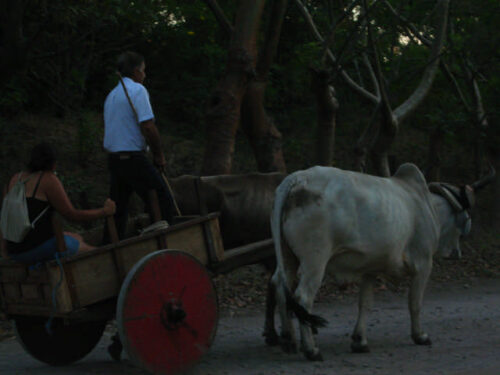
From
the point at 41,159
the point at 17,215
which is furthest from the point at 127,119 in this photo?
the point at 17,215

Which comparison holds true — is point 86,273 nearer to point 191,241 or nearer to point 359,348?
point 191,241

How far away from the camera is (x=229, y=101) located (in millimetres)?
9172

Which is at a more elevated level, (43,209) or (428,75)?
(428,75)

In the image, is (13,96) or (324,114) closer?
(324,114)

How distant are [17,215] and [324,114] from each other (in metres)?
6.43

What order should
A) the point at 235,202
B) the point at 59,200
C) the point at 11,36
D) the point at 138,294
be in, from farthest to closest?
the point at 11,36, the point at 235,202, the point at 59,200, the point at 138,294

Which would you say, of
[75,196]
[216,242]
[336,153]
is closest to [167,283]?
[216,242]

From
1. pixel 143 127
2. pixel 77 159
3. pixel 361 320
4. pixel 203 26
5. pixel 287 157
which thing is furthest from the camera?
pixel 287 157

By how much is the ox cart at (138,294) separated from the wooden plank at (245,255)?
0.28m

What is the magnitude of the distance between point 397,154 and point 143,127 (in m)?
12.8

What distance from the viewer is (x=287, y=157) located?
15789 mm

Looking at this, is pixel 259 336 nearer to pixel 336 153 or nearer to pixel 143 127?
pixel 143 127

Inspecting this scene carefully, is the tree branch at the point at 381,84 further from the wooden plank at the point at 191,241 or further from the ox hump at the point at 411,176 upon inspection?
the wooden plank at the point at 191,241

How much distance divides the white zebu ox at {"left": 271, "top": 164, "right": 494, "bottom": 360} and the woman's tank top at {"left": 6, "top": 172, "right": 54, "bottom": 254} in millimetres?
1931
